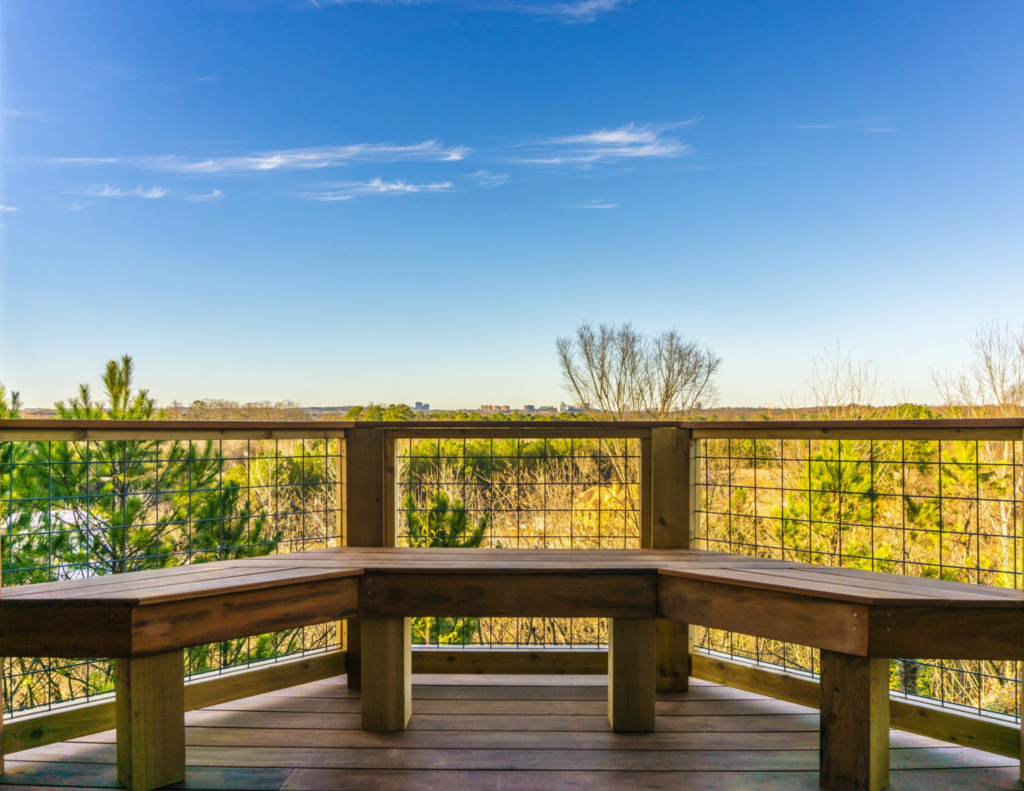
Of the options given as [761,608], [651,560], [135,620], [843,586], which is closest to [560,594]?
[651,560]

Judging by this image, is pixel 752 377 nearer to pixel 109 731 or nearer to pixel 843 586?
pixel 843 586

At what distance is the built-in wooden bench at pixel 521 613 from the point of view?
1.54m

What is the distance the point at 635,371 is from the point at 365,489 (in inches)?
405

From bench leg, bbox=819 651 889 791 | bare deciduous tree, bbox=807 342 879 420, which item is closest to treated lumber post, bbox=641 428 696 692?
bench leg, bbox=819 651 889 791

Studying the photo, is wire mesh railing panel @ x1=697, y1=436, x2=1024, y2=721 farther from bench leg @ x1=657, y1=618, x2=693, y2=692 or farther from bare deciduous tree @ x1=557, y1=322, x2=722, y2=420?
bare deciduous tree @ x1=557, y1=322, x2=722, y2=420

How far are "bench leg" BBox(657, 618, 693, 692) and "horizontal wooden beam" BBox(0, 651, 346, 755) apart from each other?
52.8 inches

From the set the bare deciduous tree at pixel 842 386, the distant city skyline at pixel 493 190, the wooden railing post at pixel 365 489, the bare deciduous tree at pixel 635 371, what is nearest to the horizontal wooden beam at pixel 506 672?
the wooden railing post at pixel 365 489

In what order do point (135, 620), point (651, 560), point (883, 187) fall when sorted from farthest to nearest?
1. point (883, 187)
2. point (651, 560)
3. point (135, 620)

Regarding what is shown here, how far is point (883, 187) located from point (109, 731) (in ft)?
38.1

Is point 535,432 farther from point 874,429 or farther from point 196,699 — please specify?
point 196,699

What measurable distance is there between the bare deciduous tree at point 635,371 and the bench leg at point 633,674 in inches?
384

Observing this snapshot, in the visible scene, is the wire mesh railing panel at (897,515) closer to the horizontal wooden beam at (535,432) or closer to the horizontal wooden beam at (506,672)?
the horizontal wooden beam at (506,672)

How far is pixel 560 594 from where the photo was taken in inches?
75.9

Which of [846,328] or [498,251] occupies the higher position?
[498,251]
